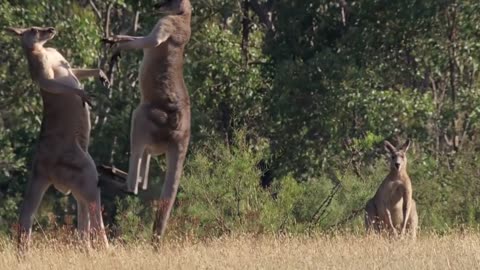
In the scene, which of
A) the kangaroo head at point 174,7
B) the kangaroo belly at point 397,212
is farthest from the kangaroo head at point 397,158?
the kangaroo head at point 174,7

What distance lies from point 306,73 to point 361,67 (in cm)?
90

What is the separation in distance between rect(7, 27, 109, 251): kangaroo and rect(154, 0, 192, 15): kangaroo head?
810 mm

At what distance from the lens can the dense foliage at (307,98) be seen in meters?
18.2

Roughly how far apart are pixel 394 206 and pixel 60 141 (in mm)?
5080

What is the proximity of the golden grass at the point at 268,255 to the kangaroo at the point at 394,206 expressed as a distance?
271 centimetres

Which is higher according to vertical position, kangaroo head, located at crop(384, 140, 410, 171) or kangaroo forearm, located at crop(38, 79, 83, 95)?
kangaroo forearm, located at crop(38, 79, 83, 95)

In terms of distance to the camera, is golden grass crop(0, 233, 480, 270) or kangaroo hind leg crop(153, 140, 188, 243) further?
kangaroo hind leg crop(153, 140, 188, 243)

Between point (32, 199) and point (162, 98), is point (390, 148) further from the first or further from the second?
point (32, 199)

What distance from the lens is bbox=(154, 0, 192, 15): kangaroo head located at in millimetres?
11742

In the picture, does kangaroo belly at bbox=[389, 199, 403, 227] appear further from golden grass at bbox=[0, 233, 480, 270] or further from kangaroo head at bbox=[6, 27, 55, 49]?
kangaroo head at bbox=[6, 27, 55, 49]

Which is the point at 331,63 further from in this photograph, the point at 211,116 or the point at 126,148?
the point at 126,148

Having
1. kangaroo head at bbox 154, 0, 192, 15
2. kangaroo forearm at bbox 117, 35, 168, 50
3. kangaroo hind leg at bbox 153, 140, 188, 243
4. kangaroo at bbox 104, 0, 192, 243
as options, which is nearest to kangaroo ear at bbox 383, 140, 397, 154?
kangaroo hind leg at bbox 153, 140, 188, 243

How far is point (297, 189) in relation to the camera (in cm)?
1661

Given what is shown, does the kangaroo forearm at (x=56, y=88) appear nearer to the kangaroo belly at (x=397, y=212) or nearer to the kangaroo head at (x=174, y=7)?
the kangaroo head at (x=174, y=7)
